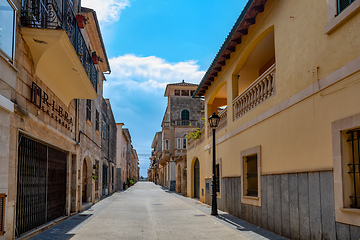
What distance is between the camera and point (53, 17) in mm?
8672

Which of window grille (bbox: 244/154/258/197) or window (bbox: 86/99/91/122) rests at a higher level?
window (bbox: 86/99/91/122)

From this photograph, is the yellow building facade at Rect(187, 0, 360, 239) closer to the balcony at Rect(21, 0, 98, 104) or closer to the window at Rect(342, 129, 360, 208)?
the window at Rect(342, 129, 360, 208)

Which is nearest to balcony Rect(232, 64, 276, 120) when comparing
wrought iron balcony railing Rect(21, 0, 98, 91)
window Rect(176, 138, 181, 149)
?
wrought iron balcony railing Rect(21, 0, 98, 91)

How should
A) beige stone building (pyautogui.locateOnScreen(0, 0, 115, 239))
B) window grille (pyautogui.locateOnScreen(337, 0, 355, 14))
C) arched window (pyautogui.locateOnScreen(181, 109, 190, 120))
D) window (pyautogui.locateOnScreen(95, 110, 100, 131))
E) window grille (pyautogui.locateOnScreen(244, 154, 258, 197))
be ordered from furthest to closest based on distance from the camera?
arched window (pyautogui.locateOnScreen(181, 109, 190, 120))
window (pyautogui.locateOnScreen(95, 110, 100, 131))
window grille (pyautogui.locateOnScreen(244, 154, 258, 197))
beige stone building (pyautogui.locateOnScreen(0, 0, 115, 239))
window grille (pyautogui.locateOnScreen(337, 0, 355, 14))

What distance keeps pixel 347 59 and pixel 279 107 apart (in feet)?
9.55

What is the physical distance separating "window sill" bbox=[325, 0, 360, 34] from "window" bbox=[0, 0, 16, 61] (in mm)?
5928

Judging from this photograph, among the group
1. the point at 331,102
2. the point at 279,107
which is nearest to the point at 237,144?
the point at 279,107

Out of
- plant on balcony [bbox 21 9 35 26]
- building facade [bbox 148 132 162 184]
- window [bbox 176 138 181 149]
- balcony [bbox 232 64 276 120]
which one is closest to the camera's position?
plant on balcony [bbox 21 9 35 26]

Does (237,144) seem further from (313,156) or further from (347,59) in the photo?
(347,59)

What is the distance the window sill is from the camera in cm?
561

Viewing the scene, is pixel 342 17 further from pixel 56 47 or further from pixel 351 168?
pixel 56 47

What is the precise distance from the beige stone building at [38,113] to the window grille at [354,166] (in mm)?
6150

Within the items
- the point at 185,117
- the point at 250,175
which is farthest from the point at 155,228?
the point at 185,117

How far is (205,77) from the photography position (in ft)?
52.9
